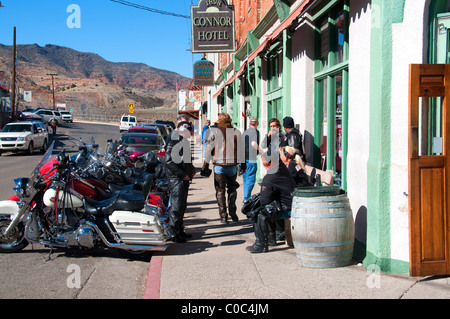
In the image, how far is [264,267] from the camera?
5.80 meters

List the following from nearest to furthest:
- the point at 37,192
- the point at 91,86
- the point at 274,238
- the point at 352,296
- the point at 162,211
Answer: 1. the point at 352,296
2. the point at 37,192
3. the point at 274,238
4. the point at 162,211
5. the point at 91,86

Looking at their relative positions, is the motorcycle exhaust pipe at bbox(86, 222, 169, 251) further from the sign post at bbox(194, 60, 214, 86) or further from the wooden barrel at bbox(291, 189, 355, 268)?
the sign post at bbox(194, 60, 214, 86)

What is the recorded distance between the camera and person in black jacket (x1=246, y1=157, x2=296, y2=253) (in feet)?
20.8

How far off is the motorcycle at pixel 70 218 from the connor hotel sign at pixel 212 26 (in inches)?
387

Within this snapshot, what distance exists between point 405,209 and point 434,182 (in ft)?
1.38

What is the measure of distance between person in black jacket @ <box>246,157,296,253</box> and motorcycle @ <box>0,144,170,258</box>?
129 cm

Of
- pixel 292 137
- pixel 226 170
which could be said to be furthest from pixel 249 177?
pixel 292 137

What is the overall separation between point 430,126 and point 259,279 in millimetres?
2508

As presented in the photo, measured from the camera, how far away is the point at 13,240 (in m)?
6.66

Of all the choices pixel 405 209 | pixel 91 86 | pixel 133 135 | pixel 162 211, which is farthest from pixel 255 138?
pixel 91 86

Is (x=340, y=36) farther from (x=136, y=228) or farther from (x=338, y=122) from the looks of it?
(x=136, y=228)

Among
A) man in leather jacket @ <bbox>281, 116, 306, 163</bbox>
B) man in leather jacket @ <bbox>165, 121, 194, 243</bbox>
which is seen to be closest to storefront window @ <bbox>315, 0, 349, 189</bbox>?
man in leather jacket @ <bbox>281, 116, 306, 163</bbox>

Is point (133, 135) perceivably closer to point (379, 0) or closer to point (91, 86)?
point (379, 0)

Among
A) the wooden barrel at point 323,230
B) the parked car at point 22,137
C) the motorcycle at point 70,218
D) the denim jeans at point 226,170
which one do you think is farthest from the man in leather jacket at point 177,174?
the parked car at point 22,137
